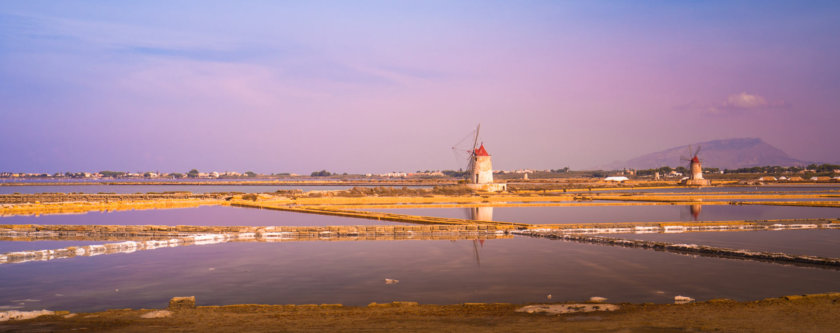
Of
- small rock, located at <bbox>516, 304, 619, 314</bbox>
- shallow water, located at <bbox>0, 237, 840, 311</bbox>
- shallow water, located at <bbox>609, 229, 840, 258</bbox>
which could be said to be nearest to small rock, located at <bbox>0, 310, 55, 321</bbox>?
shallow water, located at <bbox>0, 237, 840, 311</bbox>

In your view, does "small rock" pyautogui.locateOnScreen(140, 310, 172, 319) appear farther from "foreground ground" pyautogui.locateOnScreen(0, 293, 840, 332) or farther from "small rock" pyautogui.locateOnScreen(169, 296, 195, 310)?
"small rock" pyautogui.locateOnScreen(169, 296, 195, 310)

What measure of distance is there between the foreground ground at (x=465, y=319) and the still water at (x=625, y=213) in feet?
54.9

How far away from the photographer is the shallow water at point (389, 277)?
10.9 meters

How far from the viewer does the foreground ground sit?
7.95 m

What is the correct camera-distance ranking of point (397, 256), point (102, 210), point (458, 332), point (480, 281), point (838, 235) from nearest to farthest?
point (458, 332) → point (480, 281) → point (397, 256) → point (838, 235) → point (102, 210)

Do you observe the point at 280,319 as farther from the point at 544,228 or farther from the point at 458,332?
the point at 544,228

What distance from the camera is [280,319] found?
8.70 metres

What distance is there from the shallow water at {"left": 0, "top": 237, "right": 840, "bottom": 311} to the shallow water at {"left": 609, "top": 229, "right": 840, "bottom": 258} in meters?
3.09

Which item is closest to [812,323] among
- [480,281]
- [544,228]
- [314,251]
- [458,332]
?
[458,332]

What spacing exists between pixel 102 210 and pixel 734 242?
3315 centimetres

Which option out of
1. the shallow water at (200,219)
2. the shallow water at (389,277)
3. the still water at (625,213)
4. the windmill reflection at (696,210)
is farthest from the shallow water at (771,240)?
the shallow water at (200,219)

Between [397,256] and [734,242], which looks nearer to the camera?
[397,256]

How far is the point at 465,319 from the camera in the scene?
8.66 meters

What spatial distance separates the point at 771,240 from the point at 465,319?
1478 cm
